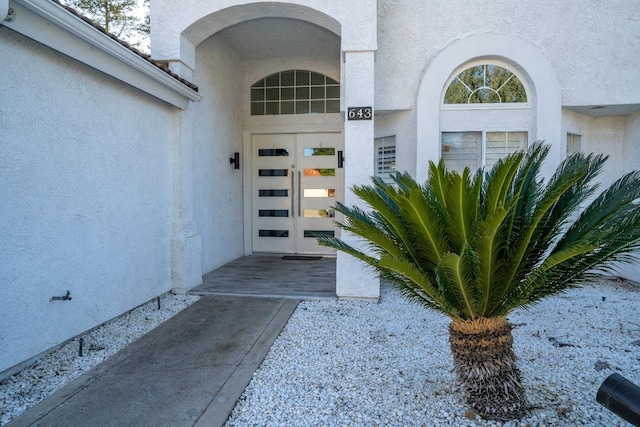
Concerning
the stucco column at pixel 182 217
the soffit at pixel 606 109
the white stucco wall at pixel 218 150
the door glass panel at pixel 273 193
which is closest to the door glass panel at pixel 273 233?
the white stucco wall at pixel 218 150

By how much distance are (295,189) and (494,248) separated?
7414 mm

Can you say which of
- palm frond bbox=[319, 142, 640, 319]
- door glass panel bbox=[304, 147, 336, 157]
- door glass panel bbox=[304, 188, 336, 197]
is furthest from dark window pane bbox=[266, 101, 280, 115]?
palm frond bbox=[319, 142, 640, 319]

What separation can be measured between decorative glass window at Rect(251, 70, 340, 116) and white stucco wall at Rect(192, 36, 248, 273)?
471mm

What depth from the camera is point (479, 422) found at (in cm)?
303

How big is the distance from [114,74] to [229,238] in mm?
4754

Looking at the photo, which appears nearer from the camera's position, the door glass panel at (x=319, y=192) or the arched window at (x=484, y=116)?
the arched window at (x=484, y=116)

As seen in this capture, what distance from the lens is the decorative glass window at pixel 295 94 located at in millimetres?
9742

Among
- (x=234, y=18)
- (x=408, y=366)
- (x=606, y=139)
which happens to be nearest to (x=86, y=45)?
(x=234, y=18)

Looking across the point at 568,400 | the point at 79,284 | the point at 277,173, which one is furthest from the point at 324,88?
the point at 568,400

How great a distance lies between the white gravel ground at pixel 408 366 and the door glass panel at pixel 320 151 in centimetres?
465

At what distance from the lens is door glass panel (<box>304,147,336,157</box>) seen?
32.3 ft

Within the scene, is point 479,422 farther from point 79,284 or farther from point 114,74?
point 114,74

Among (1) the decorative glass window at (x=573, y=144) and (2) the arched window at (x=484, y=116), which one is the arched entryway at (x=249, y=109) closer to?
(2) the arched window at (x=484, y=116)

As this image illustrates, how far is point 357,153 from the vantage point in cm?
620
